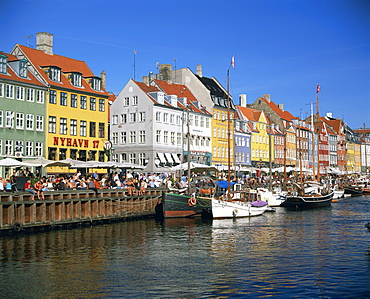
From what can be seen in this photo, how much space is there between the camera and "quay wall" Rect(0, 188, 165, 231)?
3234cm

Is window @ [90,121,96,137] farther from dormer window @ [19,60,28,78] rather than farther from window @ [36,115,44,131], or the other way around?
dormer window @ [19,60,28,78]

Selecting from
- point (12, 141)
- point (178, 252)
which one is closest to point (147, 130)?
point (12, 141)

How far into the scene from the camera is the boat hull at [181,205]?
142 ft

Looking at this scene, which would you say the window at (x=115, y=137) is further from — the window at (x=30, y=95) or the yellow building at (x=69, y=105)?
the window at (x=30, y=95)

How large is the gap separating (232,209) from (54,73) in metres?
27.4

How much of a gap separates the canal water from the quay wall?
1205 millimetres

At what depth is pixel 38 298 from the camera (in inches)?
691

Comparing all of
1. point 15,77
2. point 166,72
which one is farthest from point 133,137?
point 15,77

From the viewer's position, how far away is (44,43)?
64.7 meters

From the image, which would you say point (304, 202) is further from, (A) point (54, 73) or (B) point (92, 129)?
(A) point (54, 73)

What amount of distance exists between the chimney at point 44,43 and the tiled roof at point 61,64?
102cm

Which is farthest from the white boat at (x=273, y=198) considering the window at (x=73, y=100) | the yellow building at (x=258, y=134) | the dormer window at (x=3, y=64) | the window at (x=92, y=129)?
the yellow building at (x=258, y=134)

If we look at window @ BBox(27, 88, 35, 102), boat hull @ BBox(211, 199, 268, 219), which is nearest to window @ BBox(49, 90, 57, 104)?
window @ BBox(27, 88, 35, 102)

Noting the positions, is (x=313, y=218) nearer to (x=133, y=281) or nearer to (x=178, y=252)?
(x=178, y=252)
